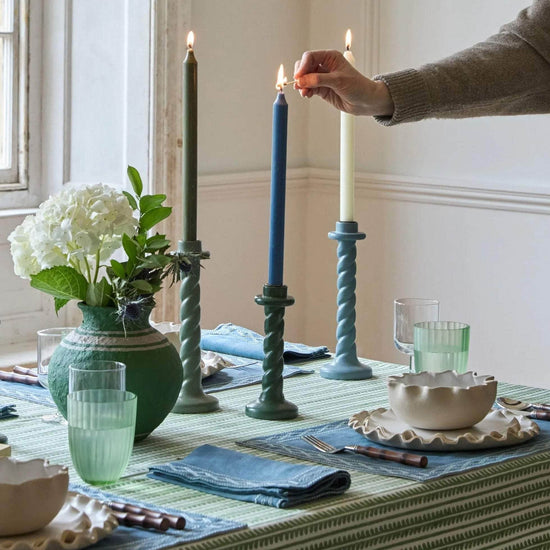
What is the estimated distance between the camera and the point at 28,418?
5.46 ft

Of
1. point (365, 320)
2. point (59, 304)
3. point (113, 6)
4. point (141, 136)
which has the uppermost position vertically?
point (113, 6)

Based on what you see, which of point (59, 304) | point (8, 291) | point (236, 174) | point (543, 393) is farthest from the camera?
point (236, 174)

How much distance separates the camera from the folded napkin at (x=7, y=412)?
1668mm

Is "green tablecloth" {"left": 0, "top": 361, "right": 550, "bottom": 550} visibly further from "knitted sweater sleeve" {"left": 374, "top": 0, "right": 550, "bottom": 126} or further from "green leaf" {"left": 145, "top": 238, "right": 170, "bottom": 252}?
"knitted sweater sleeve" {"left": 374, "top": 0, "right": 550, "bottom": 126}

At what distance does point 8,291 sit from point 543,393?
81.1 inches

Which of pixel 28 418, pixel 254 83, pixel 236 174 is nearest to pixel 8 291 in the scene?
pixel 236 174

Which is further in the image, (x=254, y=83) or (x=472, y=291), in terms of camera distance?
(x=254, y=83)

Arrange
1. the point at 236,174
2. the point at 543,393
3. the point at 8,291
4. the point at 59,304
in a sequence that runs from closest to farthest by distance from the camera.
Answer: the point at 59,304
the point at 543,393
the point at 8,291
the point at 236,174

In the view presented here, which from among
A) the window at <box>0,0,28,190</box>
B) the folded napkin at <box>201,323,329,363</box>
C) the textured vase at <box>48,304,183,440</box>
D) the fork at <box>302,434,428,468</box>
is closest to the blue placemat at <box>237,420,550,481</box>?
the fork at <box>302,434,428,468</box>

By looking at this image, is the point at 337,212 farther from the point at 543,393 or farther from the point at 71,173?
the point at 543,393

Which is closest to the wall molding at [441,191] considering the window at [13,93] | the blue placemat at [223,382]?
the window at [13,93]

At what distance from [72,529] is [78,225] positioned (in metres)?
0.48

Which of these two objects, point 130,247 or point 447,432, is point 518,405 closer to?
point 447,432

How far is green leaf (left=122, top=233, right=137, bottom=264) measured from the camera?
1.51 meters
